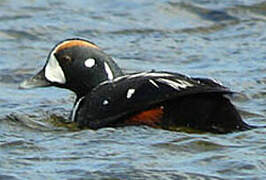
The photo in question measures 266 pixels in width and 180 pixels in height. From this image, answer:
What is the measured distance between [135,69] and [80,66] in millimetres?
2812

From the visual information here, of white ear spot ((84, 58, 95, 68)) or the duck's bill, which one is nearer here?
white ear spot ((84, 58, 95, 68))

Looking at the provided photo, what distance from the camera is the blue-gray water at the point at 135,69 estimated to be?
826 centimetres

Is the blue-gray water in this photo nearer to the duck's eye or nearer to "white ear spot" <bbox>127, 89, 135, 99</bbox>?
"white ear spot" <bbox>127, 89, 135, 99</bbox>

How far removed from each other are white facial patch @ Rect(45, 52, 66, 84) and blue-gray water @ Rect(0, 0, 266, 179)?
0.36m

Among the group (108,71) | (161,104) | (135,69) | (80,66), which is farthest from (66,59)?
(135,69)

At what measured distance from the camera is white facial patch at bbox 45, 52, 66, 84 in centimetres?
1002

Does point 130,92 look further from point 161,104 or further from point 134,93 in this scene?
point 161,104

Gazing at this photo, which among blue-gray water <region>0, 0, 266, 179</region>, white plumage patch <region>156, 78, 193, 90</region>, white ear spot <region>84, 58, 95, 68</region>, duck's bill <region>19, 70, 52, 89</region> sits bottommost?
blue-gray water <region>0, 0, 266, 179</region>

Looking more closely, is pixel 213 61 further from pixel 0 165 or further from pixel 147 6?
pixel 0 165

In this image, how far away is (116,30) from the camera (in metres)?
14.7

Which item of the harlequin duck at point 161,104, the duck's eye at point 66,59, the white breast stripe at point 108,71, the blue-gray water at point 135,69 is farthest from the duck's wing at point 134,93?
the duck's eye at point 66,59

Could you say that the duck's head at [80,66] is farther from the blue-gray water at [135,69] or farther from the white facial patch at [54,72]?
the blue-gray water at [135,69]

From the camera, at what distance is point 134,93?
29.7 feet

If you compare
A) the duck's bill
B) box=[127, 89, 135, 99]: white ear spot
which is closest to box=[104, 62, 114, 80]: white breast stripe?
the duck's bill
